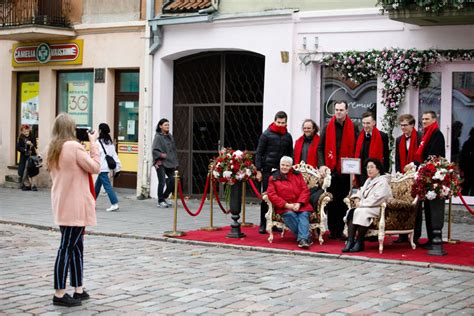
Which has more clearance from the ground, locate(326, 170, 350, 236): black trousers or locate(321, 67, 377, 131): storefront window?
locate(321, 67, 377, 131): storefront window

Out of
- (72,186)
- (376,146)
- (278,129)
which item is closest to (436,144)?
(376,146)

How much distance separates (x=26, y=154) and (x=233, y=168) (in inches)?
418

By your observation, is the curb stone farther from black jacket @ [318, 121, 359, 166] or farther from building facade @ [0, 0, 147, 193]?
building facade @ [0, 0, 147, 193]

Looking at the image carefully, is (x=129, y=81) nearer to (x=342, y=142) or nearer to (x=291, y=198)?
(x=342, y=142)

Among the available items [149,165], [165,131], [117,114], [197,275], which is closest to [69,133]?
[197,275]

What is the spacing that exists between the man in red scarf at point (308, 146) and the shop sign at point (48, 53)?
32.7 ft

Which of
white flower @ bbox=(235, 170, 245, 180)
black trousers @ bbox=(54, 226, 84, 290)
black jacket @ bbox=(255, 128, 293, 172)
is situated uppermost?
black jacket @ bbox=(255, 128, 293, 172)

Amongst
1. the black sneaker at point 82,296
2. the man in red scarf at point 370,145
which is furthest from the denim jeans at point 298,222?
the black sneaker at point 82,296

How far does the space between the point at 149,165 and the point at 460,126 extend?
747 centimetres

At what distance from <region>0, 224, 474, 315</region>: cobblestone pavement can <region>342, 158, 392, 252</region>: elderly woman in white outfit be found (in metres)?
0.70

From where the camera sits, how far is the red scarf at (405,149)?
1297 cm

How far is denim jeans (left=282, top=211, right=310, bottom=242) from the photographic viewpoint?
1201 cm

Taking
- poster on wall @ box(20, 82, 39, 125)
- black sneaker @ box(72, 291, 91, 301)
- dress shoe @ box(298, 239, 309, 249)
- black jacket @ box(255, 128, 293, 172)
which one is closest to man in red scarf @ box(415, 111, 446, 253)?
dress shoe @ box(298, 239, 309, 249)

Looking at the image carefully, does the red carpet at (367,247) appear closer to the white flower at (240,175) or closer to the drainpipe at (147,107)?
the white flower at (240,175)
